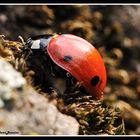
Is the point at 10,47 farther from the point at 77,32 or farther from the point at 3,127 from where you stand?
the point at 77,32

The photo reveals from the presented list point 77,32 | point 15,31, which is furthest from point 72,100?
point 77,32

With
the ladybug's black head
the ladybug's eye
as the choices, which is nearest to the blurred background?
the ladybug's black head

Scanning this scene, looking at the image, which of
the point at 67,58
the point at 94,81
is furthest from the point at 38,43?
the point at 94,81

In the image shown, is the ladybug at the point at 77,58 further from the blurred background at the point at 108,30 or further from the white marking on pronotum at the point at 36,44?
the blurred background at the point at 108,30

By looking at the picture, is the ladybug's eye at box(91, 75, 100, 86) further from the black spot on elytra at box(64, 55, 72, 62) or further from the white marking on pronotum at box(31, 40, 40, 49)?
the white marking on pronotum at box(31, 40, 40, 49)

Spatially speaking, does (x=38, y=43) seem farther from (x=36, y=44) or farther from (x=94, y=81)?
(x=94, y=81)
